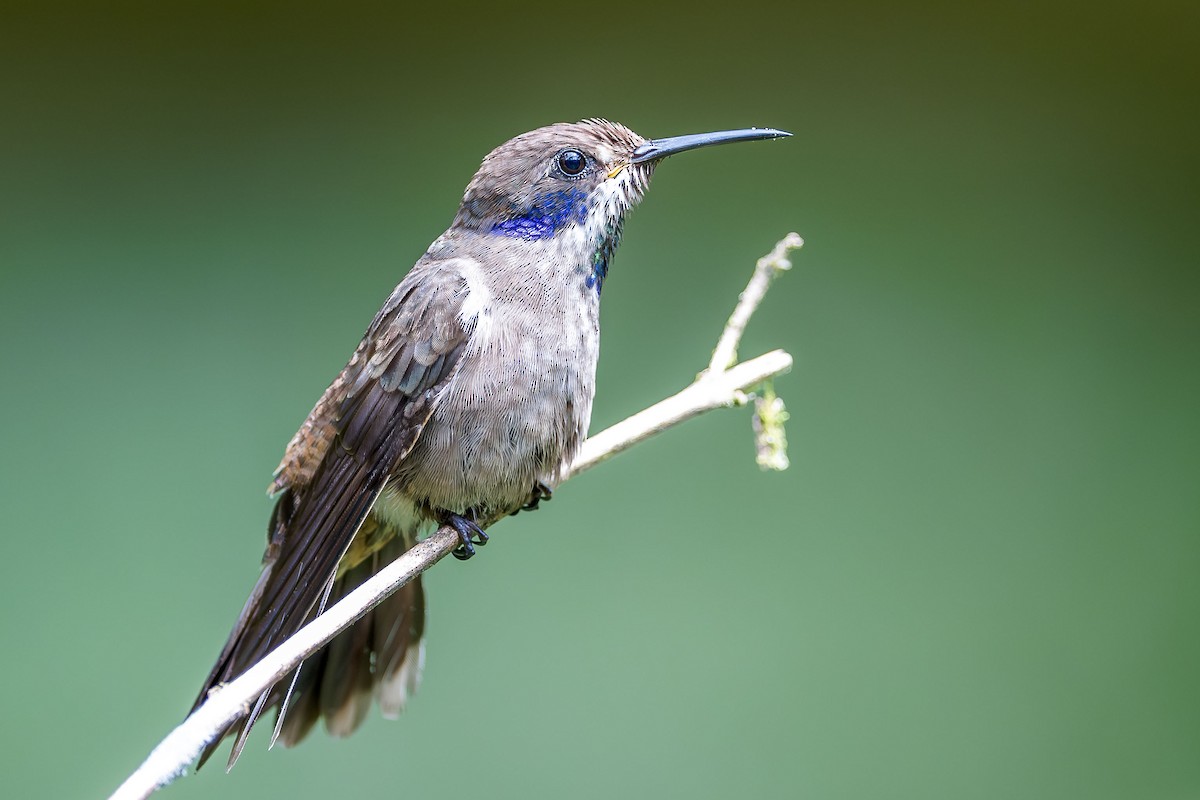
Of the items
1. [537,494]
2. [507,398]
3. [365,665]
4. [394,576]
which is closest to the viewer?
[394,576]

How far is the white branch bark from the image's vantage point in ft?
4.00

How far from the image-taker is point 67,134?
115 inches

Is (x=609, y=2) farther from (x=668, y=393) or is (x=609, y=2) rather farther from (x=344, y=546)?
(x=344, y=546)

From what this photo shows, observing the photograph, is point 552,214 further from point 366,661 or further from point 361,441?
point 366,661

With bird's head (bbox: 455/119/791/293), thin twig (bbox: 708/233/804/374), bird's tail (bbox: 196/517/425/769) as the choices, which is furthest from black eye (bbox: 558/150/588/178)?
bird's tail (bbox: 196/517/425/769)

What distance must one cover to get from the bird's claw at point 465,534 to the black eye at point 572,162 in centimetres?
56

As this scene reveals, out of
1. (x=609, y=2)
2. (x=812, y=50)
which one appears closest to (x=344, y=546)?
(x=609, y=2)

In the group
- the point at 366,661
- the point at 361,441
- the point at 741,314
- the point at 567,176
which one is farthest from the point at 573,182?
the point at 366,661

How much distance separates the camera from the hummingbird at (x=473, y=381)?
5.74ft

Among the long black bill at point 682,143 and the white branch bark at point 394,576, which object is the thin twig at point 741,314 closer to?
the white branch bark at point 394,576

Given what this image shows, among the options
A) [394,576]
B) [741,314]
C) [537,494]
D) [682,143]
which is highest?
[682,143]

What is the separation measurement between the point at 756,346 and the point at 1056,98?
112cm

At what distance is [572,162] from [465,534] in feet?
1.96

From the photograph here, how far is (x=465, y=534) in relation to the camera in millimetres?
1809
